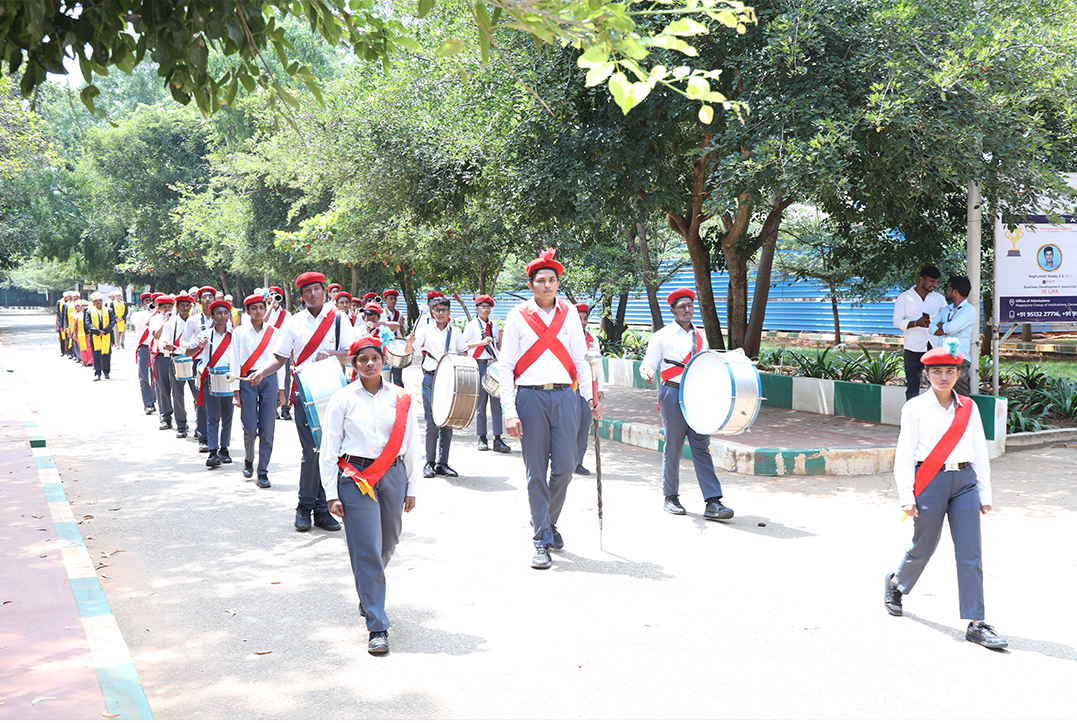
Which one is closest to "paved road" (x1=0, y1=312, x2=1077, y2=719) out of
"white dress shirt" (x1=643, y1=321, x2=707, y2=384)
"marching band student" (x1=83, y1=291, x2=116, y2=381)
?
"white dress shirt" (x1=643, y1=321, x2=707, y2=384)

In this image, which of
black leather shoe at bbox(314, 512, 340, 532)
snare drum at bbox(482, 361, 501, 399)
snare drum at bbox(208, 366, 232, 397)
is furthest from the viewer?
snare drum at bbox(482, 361, 501, 399)

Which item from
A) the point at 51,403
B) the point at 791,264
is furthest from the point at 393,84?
the point at 791,264

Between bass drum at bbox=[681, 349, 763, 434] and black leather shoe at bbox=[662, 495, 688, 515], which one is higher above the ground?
bass drum at bbox=[681, 349, 763, 434]

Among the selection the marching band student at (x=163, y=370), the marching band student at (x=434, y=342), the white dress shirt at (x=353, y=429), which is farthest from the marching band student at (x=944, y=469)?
the marching band student at (x=163, y=370)

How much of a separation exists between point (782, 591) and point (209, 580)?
379 centimetres

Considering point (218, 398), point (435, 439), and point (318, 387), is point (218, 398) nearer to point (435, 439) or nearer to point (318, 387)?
point (435, 439)

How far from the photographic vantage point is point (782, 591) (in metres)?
5.71

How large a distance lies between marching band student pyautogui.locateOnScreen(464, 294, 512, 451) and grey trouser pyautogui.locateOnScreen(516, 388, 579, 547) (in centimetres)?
446

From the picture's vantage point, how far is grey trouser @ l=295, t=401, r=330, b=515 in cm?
736

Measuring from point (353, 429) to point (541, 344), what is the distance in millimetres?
1940

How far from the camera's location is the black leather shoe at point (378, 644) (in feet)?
15.5

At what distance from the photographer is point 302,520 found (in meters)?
7.45

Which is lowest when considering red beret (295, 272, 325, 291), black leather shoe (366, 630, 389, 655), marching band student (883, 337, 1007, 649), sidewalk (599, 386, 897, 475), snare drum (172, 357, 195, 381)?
black leather shoe (366, 630, 389, 655)

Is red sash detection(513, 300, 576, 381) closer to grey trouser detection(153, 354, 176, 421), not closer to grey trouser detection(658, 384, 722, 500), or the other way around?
grey trouser detection(658, 384, 722, 500)
